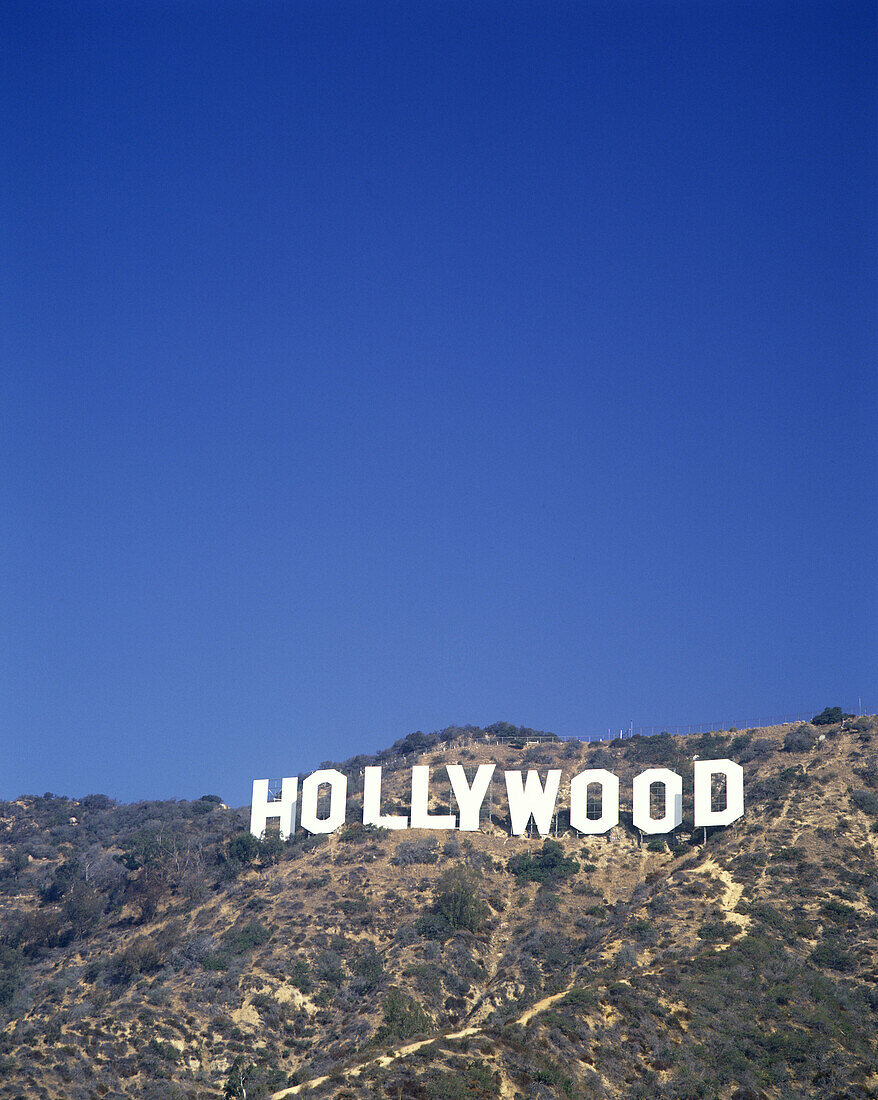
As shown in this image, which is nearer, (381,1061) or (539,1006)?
(381,1061)

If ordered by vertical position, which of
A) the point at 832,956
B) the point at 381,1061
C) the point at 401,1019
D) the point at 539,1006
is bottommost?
the point at 401,1019

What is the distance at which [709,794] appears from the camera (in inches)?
2547

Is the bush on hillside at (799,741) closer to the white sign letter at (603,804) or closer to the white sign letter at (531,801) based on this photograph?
the white sign letter at (603,804)

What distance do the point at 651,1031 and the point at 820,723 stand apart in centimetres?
4139

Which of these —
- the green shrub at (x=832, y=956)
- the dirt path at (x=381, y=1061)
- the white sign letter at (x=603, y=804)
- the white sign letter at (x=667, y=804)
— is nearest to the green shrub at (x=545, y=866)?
the white sign letter at (x=603, y=804)

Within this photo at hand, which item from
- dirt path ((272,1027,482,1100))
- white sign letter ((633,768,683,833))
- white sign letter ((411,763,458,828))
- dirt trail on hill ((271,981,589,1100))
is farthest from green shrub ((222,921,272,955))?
white sign letter ((633,768,683,833))

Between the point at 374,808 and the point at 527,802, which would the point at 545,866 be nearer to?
the point at 527,802

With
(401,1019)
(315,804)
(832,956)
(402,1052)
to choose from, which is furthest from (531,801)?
(402,1052)

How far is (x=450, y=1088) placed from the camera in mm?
36531

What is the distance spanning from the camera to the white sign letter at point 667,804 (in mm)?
66562

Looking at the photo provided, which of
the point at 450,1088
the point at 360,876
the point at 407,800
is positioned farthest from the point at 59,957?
the point at 450,1088

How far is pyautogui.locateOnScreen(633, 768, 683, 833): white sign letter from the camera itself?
218 feet

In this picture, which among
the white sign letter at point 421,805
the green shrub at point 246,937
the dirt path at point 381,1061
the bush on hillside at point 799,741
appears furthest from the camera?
the bush on hillside at point 799,741

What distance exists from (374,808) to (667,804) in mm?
18070
